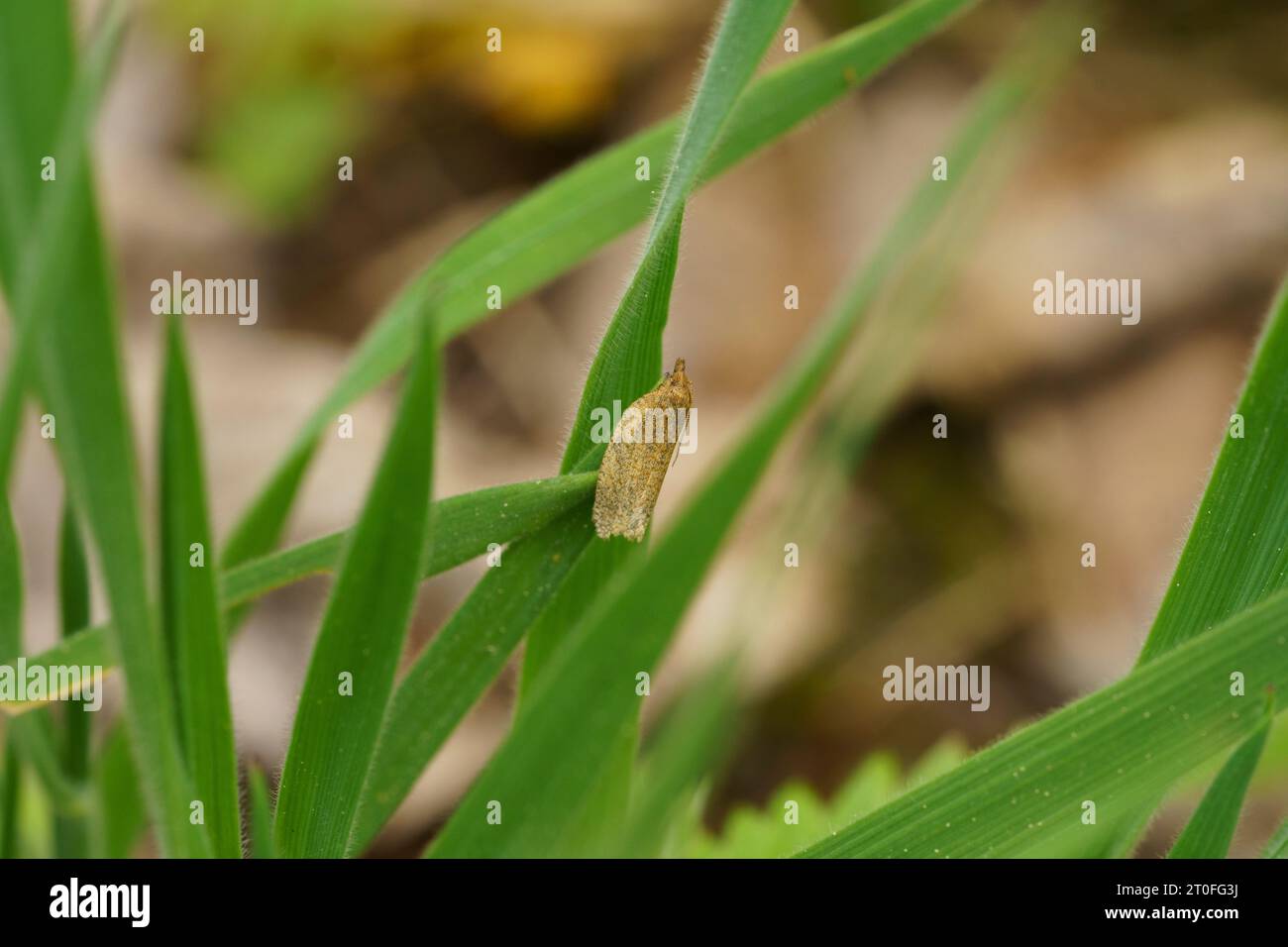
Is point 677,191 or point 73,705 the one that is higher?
point 677,191

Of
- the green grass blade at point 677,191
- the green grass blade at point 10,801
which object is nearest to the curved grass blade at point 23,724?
the green grass blade at point 10,801

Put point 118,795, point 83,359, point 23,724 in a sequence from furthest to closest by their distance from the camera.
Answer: point 118,795
point 23,724
point 83,359

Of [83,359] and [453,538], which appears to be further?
[453,538]

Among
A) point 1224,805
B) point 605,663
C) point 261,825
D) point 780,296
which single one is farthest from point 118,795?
→ point 780,296

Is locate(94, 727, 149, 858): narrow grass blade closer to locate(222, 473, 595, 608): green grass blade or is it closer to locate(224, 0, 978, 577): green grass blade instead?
locate(224, 0, 978, 577): green grass blade

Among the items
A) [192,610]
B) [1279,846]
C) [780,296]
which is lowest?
[1279,846]

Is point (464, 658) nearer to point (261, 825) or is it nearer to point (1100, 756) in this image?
point (261, 825)
